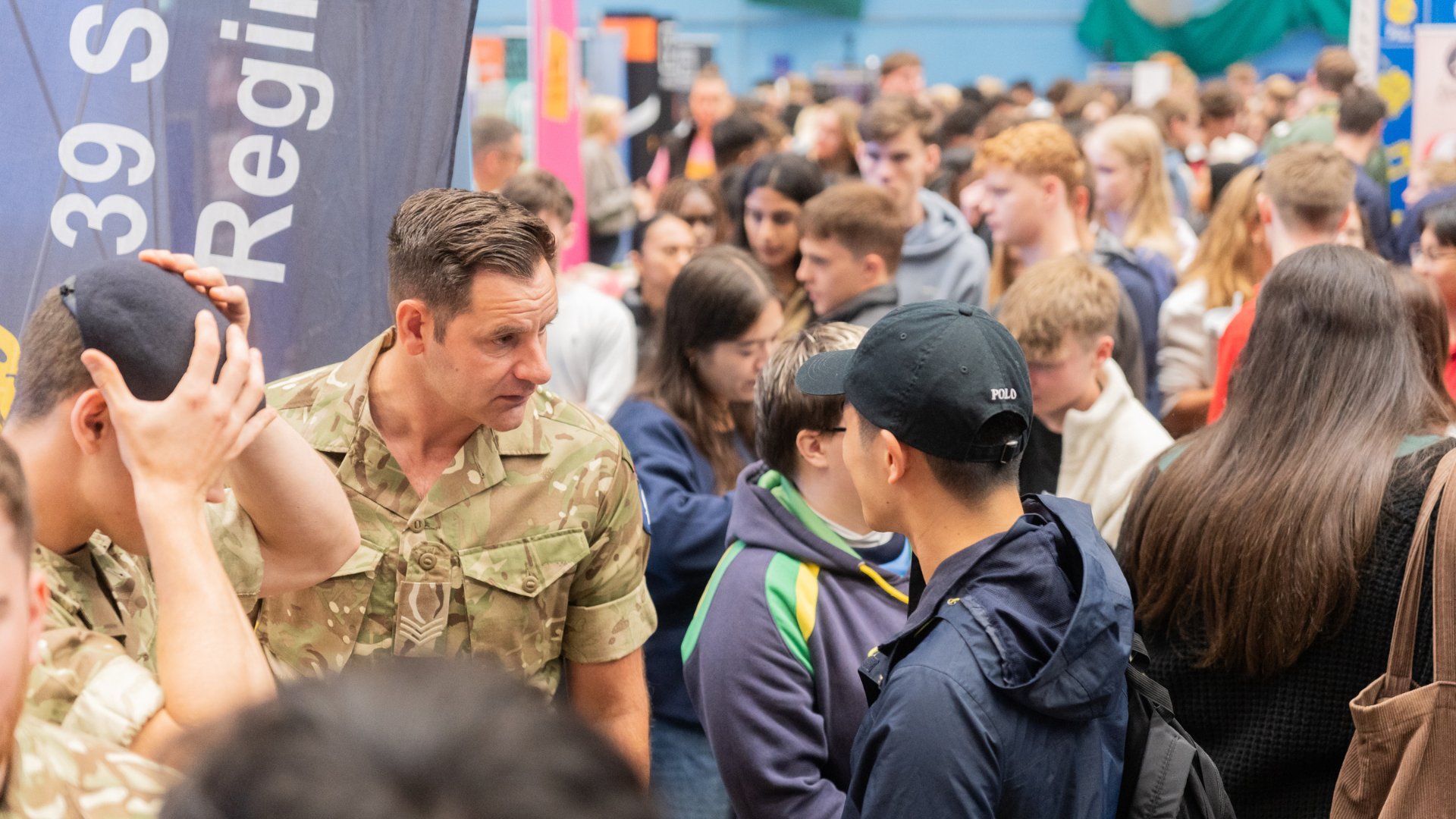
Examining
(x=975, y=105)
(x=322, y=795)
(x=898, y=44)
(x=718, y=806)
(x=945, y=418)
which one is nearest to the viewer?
(x=322, y=795)

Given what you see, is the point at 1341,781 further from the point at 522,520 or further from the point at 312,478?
the point at 312,478

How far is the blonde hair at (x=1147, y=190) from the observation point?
543cm

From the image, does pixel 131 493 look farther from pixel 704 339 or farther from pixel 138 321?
pixel 704 339

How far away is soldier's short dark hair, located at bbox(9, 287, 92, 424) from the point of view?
1.46 metres

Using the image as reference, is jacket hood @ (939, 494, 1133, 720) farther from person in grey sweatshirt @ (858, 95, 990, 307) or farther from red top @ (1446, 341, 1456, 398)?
person in grey sweatshirt @ (858, 95, 990, 307)

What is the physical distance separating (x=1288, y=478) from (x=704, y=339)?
1.47 meters

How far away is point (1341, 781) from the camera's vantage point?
205 cm

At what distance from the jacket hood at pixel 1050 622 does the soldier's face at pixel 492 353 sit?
30.6 inches

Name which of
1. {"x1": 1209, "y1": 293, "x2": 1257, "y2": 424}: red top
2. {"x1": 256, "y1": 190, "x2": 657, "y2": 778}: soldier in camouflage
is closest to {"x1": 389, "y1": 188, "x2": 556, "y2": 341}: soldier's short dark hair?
{"x1": 256, "y1": 190, "x2": 657, "y2": 778}: soldier in camouflage

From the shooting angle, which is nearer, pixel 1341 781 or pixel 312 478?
pixel 312 478

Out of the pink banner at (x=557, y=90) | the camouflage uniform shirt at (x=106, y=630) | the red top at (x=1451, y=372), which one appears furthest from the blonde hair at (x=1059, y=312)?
the pink banner at (x=557, y=90)

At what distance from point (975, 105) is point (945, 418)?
8.13 metres

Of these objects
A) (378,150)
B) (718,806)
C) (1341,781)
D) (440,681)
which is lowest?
(718,806)

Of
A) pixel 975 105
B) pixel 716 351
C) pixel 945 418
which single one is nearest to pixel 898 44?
pixel 975 105
